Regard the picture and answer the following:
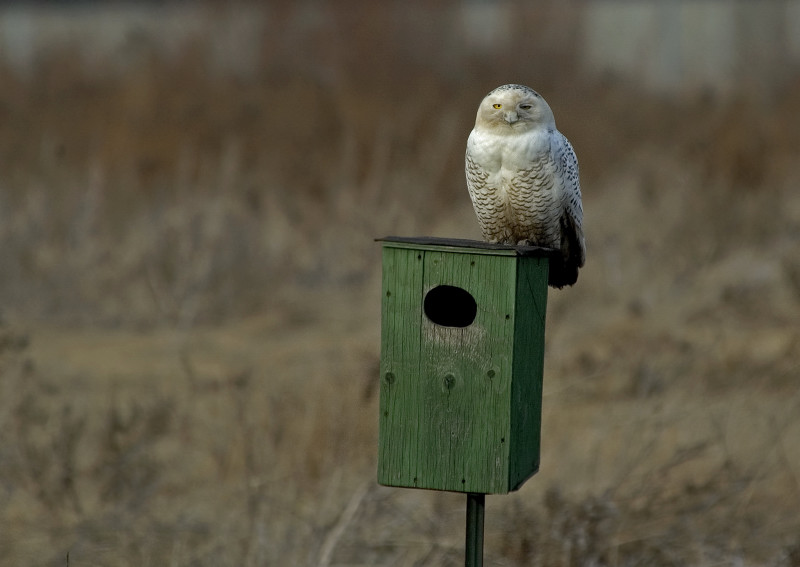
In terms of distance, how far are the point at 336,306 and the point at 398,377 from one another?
6.00 m

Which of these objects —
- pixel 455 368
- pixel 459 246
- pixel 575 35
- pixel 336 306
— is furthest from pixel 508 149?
pixel 575 35

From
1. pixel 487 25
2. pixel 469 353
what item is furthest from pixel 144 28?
pixel 469 353

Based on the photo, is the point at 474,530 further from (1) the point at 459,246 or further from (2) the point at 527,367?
(1) the point at 459,246

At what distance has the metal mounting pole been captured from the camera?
2986 millimetres

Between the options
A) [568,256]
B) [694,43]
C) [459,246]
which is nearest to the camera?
[459,246]

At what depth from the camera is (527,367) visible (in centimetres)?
302

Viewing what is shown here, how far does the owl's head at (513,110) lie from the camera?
10.1 ft

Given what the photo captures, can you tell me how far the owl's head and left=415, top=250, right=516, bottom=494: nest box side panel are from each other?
1.57 ft

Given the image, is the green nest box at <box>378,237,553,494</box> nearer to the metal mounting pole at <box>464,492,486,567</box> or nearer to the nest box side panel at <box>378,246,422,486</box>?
the nest box side panel at <box>378,246,422,486</box>

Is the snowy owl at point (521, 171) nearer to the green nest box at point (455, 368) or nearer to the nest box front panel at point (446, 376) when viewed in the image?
the green nest box at point (455, 368)

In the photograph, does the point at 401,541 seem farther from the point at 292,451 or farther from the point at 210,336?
the point at 210,336

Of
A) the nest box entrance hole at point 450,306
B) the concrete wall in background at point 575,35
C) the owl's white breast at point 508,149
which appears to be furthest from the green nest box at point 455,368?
the concrete wall in background at point 575,35

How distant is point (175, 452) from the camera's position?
236 inches

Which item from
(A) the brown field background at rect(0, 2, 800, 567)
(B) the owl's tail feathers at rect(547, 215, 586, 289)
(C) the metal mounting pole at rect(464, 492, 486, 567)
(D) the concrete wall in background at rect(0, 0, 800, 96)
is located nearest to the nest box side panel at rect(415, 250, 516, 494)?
(C) the metal mounting pole at rect(464, 492, 486, 567)
